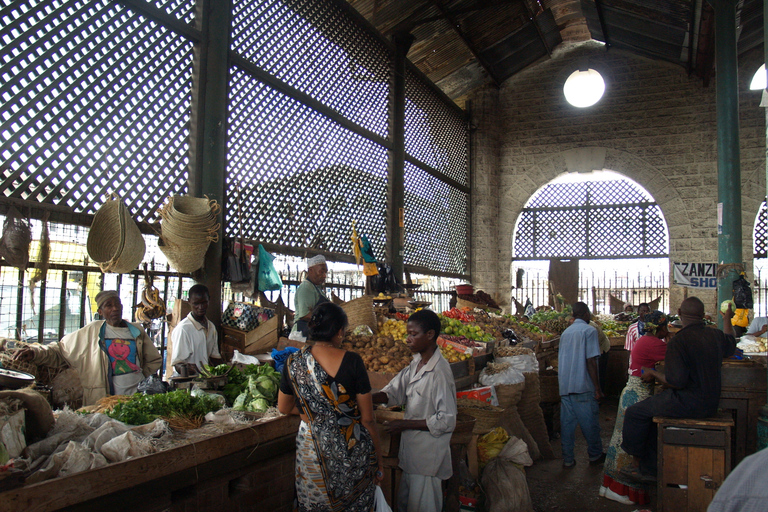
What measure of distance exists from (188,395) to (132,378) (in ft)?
3.73

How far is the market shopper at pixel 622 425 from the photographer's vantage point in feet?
15.9

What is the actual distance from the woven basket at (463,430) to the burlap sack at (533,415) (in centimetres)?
233

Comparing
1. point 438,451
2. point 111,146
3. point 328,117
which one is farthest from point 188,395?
point 328,117

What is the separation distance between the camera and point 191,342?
15.8 feet

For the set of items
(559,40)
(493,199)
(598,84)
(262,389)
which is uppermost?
(559,40)

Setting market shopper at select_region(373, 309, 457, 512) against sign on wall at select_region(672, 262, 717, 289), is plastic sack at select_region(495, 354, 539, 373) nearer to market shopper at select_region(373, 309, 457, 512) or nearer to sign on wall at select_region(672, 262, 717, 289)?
market shopper at select_region(373, 309, 457, 512)

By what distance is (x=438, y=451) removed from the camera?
3480 mm

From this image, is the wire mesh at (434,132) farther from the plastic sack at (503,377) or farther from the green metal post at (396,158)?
the plastic sack at (503,377)

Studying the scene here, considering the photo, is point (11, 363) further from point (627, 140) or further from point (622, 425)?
point (627, 140)

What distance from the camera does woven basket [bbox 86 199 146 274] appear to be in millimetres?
4703

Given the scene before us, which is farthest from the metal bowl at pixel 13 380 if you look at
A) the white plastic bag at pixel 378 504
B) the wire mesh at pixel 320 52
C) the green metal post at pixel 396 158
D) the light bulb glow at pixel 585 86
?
the light bulb glow at pixel 585 86

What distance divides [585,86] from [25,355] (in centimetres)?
1184

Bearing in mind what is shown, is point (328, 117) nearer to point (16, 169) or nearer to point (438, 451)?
point (16, 169)

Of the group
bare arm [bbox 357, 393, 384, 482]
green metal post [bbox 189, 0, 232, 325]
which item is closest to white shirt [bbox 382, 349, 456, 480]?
bare arm [bbox 357, 393, 384, 482]
